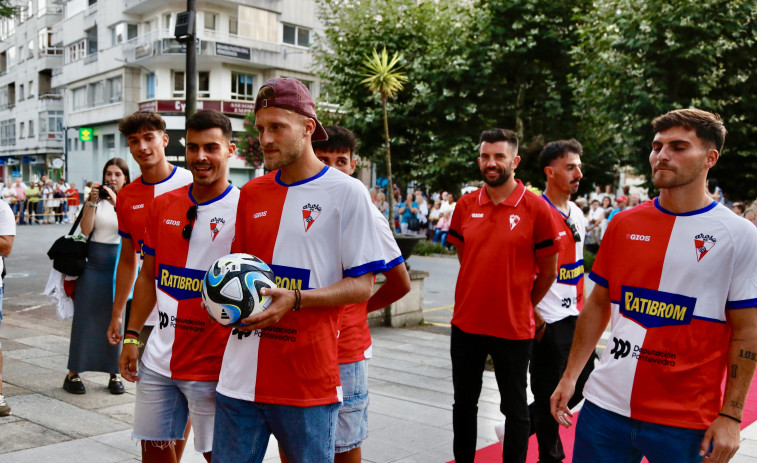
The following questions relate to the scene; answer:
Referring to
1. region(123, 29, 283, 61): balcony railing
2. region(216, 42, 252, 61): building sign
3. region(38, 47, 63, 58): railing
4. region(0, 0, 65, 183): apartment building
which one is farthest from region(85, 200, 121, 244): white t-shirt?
region(38, 47, 63, 58): railing

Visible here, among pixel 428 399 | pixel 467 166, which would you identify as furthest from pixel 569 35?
pixel 428 399

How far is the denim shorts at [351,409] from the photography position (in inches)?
139

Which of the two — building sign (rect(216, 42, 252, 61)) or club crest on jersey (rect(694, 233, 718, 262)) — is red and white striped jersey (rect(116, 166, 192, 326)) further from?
building sign (rect(216, 42, 252, 61))

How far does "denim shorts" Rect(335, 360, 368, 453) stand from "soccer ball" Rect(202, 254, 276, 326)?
1114 millimetres

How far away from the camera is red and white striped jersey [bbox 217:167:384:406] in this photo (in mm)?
2648

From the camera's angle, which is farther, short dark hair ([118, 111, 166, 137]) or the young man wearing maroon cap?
short dark hair ([118, 111, 166, 137])

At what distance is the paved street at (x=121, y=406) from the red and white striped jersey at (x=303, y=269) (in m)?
2.34

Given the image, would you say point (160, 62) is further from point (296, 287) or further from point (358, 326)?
point (296, 287)

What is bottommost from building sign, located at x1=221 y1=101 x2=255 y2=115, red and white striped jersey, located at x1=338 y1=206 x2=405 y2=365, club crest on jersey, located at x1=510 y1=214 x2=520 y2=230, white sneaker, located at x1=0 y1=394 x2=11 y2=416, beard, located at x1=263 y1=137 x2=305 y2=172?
white sneaker, located at x1=0 y1=394 x2=11 y2=416

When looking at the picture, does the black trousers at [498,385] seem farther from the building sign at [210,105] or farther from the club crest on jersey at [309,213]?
the building sign at [210,105]

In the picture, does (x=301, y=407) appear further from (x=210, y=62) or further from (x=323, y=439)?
(x=210, y=62)

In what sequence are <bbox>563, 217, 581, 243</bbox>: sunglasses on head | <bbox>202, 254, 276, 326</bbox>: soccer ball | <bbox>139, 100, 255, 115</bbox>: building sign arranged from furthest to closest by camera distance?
1. <bbox>139, 100, 255, 115</bbox>: building sign
2. <bbox>563, 217, 581, 243</bbox>: sunglasses on head
3. <bbox>202, 254, 276, 326</bbox>: soccer ball

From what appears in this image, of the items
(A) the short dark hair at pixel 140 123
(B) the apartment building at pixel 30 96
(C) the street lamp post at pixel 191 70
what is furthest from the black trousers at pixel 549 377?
(B) the apartment building at pixel 30 96

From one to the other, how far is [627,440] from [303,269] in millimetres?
1476
